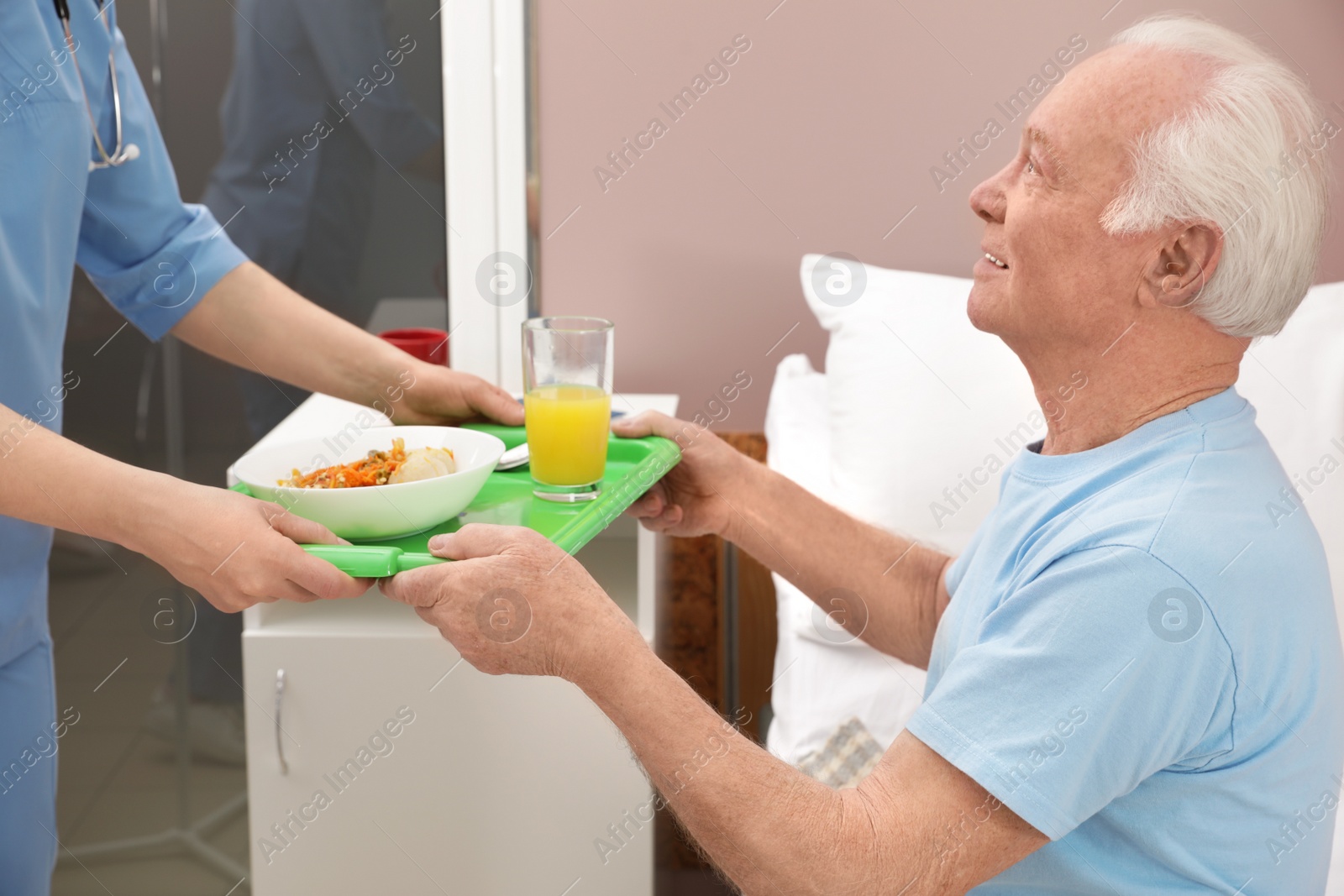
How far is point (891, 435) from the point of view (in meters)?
1.69

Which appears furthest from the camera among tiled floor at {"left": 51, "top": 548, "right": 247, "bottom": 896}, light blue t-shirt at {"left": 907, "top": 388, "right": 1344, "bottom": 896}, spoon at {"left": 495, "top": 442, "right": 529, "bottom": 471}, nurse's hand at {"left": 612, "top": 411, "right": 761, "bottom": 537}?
tiled floor at {"left": 51, "top": 548, "right": 247, "bottom": 896}

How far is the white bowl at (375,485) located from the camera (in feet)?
3.11

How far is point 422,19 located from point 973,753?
1.59 meters

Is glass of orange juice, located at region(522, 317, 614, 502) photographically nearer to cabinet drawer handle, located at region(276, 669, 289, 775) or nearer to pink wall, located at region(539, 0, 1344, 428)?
cabinet drawer handle, located at region(276, 669, 289, 775)

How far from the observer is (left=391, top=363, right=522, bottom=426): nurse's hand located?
4.55 ft

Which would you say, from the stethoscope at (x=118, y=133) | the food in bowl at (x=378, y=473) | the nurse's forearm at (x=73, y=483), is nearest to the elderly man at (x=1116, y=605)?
the food in bowl at (x=378, y=473)

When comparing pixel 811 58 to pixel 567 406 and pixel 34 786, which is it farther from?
pixel 34 786

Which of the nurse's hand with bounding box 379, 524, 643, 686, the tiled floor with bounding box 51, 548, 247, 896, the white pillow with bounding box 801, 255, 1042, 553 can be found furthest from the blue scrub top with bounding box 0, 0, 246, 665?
the white pillow with bounding box 801, 255, 1042, 553

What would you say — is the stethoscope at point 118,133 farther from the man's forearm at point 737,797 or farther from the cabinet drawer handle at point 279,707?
the man's forearm at point 737,797

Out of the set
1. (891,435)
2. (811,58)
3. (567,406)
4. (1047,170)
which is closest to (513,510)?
(567,406)

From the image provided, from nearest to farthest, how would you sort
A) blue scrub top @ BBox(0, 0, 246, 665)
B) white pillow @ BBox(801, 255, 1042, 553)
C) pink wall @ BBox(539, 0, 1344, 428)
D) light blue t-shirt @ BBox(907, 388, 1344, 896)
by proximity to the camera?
1. light blue t-shirt @ BBox(907, 388, 1344, 896)
2. blue scrub top @ BBox(0, 0, 246, 665)
3. white pillow @ BBox(801, 255, 1042, 553)
4. pink wall @ BBox(539, 0, 1344, 428)

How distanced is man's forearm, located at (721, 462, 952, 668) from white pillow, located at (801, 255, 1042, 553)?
33 cm

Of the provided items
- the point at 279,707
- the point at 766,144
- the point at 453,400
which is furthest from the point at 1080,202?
the point at 279,707

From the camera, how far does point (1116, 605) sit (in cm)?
87
